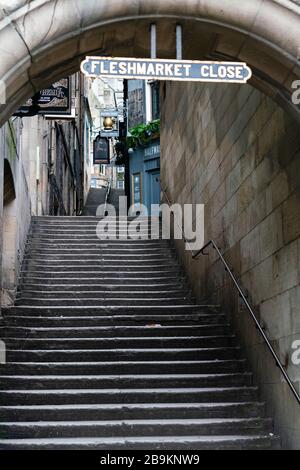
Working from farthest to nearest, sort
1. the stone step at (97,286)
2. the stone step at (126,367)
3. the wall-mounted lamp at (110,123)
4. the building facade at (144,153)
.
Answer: the wall-mounted lamp at (110,123), the building facade at (144,153), the stone step at (97,286), the stone step at (126,367)

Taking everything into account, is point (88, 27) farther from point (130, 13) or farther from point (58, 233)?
point (58, 233)

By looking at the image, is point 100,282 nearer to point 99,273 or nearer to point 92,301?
point 99,273

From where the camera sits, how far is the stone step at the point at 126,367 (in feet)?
23.8

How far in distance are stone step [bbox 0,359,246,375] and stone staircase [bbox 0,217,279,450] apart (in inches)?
0.4

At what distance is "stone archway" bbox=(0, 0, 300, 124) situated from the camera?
4.29m

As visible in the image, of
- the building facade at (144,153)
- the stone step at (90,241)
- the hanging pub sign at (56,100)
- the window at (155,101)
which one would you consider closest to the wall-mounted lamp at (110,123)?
the building facade at (144,153)

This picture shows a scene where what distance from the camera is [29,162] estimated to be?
14.3 m

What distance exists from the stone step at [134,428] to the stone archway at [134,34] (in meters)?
3.04

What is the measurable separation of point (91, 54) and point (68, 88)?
16.0 feet

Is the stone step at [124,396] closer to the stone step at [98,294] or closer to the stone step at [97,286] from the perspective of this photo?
the stone step at [98,294]

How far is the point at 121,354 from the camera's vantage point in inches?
300

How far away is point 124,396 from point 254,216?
95.0 inches

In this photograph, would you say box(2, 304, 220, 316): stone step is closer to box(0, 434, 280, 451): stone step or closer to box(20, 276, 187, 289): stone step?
box(20, 276, 187, 289): stone step
